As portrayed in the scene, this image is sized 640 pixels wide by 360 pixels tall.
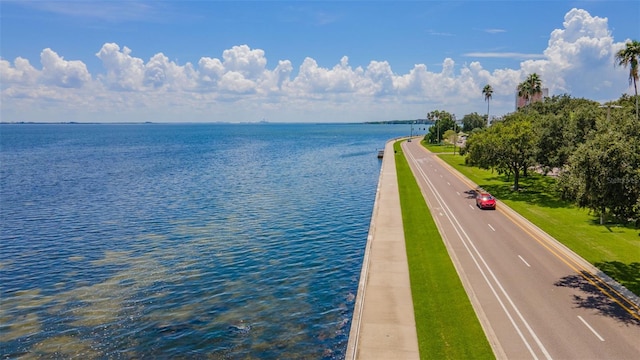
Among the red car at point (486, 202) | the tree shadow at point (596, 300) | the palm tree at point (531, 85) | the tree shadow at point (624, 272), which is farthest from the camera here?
the palm tree at point (531, 85)

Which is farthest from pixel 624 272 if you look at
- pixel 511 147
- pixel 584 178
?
pixel 511 147

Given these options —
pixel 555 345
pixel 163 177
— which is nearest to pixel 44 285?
pixel 555 345

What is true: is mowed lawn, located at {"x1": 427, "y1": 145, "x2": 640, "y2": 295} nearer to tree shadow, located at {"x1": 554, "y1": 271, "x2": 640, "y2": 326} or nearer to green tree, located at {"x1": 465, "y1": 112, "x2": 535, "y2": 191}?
tree shadow, located at {"x1": 554, "y1": 271, "x2": 640, "y2": 326}

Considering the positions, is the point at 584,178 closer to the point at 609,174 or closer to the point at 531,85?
the point at 609,174

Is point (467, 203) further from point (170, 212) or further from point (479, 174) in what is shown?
point (170, 212)

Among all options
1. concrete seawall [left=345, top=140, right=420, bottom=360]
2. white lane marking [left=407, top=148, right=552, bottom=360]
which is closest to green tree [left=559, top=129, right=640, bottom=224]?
white lane marking [left=407, top=148, right=552, bottom=360]

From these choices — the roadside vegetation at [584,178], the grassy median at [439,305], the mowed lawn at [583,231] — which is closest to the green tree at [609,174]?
the roadside vegetation at [584,178]

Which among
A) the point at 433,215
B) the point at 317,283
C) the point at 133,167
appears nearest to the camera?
the point at 317,283

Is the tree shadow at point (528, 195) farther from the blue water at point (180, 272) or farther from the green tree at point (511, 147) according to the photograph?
the blue water at point (180, 272)
